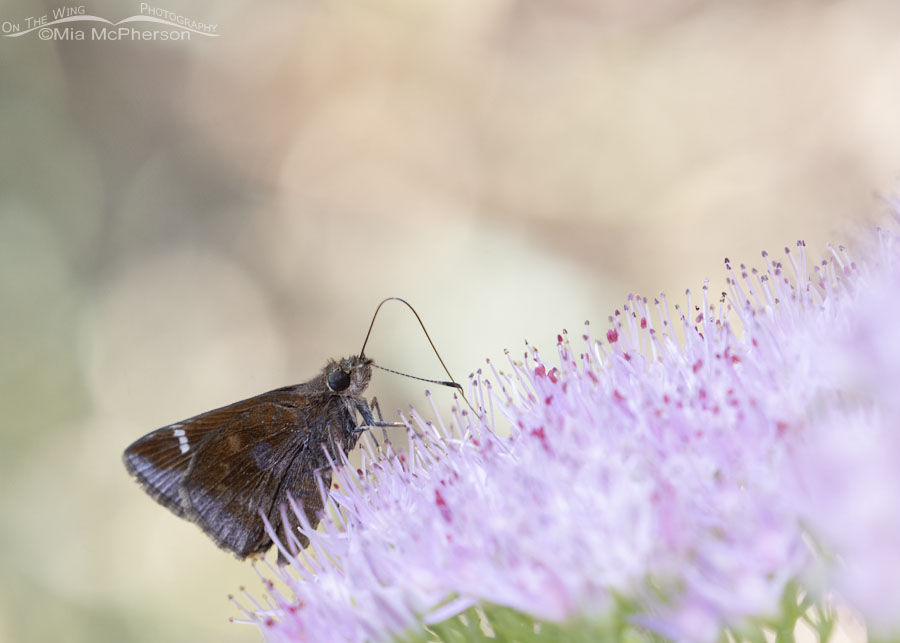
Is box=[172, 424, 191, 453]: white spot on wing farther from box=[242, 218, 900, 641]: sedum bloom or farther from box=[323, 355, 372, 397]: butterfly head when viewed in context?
box=[242, 218, 900, 641]: sedum bloom

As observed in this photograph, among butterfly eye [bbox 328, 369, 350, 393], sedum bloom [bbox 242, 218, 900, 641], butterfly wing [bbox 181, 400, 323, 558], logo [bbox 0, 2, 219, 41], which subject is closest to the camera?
sedum bloom [bbox 242, 218, 900, 641]

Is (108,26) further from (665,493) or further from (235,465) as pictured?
(665,493)

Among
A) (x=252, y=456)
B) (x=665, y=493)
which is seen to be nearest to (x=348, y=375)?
(x=252, y=456)

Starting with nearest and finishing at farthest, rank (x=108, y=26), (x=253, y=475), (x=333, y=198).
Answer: (x=253, y=475) < (x=108, y=26) < (x=333, y=198)

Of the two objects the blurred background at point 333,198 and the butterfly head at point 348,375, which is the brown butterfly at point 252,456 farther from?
the blurred background at point 333,198

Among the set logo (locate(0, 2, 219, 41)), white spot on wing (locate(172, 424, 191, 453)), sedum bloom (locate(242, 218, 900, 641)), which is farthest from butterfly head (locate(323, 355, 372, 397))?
logo (locate(0, 2, 219, 41))

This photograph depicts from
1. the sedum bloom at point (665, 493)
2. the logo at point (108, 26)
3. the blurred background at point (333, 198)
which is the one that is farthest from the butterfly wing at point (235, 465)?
the logo at point (108, 26)
